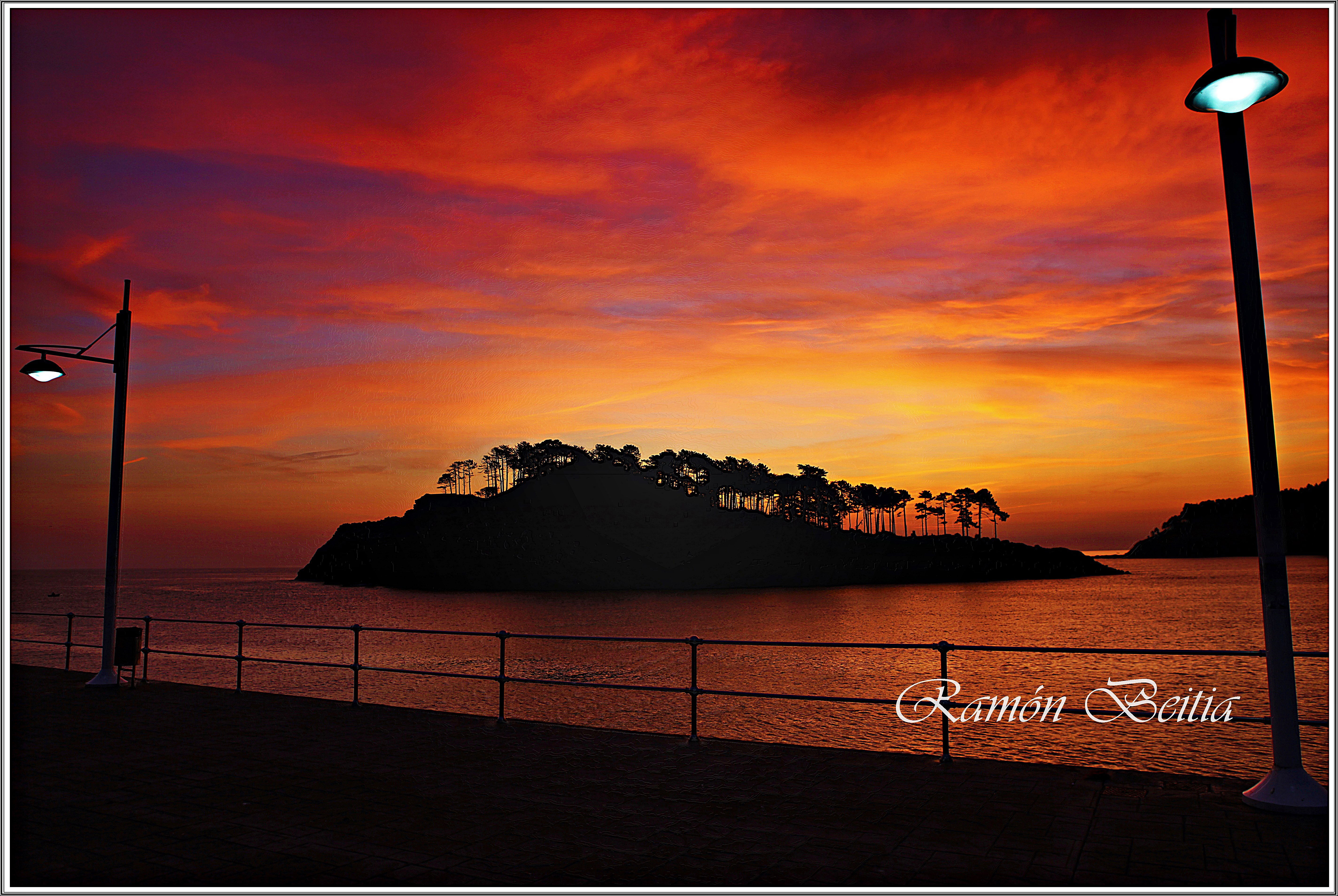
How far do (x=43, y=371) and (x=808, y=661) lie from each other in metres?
42.4

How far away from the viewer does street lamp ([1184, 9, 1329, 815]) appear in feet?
19.9

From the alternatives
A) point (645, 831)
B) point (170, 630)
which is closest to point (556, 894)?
point (645, 831)

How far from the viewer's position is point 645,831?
5992 millimetres

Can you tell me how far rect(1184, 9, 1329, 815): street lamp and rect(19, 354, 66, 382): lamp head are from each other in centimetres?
1477

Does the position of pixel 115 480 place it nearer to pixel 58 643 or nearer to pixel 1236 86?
pixel 58 643

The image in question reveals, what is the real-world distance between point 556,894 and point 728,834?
60.3 inches

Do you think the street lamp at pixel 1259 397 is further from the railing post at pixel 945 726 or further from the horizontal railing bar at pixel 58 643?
the horizontal railing bar at pixel 58 643

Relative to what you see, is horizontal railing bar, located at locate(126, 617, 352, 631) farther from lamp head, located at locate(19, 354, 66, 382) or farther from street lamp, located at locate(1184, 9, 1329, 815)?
street lamp, located at locate(1184, 9, 1329, 815)

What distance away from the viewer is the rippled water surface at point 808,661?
958 inches

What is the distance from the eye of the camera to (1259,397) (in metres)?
6.52

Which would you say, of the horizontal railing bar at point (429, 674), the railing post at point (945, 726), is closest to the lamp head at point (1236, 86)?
the railing post at point (945, 726)

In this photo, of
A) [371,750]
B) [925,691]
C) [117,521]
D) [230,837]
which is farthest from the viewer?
[925,691]

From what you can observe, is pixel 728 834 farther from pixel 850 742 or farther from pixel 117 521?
pixel 850 742

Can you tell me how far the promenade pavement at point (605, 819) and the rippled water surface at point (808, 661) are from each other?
14.7m
